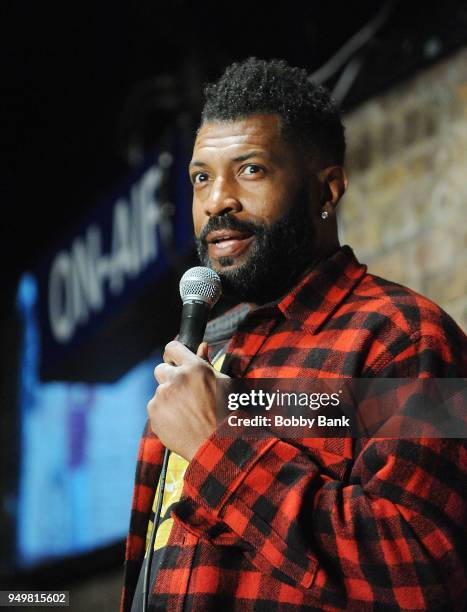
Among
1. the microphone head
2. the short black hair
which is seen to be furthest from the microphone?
the short black hair

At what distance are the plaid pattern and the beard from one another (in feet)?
0.71

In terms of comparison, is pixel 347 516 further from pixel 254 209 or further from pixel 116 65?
pixel 116 65

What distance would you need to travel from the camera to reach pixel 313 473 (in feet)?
4.00

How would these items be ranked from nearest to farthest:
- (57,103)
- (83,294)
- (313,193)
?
(313,193), (83,294), (57,103)

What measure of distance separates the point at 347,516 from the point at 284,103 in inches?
30.3

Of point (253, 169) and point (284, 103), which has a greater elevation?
point (284, 103)

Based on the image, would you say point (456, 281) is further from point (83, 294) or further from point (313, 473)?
point (83, 294)

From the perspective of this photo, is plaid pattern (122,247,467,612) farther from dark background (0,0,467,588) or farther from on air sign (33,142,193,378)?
on air sign (33,142,193,378)

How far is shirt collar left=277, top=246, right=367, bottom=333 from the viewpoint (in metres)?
1.45

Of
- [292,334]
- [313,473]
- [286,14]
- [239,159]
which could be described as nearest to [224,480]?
[313,473]

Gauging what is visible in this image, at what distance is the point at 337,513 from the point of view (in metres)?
1.19

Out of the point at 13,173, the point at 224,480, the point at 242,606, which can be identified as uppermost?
the point at 13,173

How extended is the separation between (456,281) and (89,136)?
2533mm

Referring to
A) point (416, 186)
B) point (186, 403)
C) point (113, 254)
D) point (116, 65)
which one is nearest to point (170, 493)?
point (186, 403)
